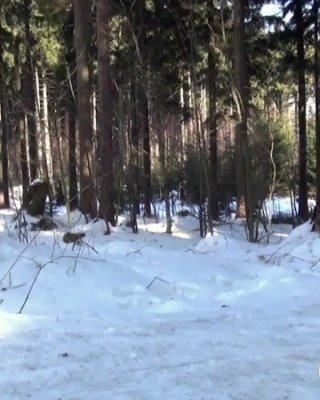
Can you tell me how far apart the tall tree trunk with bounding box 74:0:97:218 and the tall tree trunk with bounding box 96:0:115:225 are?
55 cm

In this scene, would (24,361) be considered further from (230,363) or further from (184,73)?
(184,73)

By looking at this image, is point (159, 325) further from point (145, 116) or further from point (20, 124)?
point (20, 124)

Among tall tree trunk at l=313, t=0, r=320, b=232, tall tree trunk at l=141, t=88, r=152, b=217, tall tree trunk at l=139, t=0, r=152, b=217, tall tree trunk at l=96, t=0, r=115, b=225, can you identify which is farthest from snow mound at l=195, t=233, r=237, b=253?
tall tree trunk at l=141, t=88, r=152, b=217

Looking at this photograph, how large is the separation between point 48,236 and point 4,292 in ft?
23.2

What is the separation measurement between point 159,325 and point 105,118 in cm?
1145

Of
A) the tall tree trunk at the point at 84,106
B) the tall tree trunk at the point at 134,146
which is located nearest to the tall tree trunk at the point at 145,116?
the tall tree trunk at the point at 134,146

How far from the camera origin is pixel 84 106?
16.8m

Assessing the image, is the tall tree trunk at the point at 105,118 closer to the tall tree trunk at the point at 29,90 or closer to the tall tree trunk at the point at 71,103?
the tall tree trunk at the point at 71,103

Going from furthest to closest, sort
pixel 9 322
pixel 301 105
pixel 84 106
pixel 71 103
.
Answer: pixel 301 105 → pixel 71 103 → pixel 84 106 → pixel 9 322

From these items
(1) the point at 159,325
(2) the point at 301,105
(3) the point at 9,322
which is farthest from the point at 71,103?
(1) the point at 159,325

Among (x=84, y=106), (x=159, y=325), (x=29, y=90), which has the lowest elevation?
(x=159, y=325)

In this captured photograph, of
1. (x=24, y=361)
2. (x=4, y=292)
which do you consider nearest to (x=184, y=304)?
(x=4, y=292)

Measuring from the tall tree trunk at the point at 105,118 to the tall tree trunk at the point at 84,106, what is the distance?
547 millimetres

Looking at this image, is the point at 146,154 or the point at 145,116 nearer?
the point at 145,116
